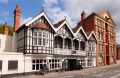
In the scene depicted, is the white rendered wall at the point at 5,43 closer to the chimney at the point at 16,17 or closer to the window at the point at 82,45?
the chimney at the point at 16,17

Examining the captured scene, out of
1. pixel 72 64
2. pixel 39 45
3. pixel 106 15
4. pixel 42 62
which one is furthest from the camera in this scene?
pixel 106 15

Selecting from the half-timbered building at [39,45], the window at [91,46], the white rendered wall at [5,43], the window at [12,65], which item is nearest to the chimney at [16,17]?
the half-timbered building at [39,45]

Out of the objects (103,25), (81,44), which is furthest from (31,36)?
(103,25)

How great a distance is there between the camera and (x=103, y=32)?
107 ft

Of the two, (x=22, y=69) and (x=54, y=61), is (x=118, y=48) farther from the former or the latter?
(x=22, y=69)

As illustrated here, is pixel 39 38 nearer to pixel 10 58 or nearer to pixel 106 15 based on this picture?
pixel 10 58

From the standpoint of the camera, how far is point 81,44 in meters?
26.3

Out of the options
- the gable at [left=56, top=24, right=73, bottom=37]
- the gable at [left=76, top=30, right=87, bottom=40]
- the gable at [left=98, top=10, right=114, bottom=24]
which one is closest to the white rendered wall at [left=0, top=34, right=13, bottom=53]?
the gable at [left=56, top=24, right=73, bottom=37]

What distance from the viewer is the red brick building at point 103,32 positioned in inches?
1195

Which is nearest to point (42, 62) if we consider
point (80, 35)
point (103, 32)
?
point (80, 35)

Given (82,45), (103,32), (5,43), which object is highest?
(103,32)

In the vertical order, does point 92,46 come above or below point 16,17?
below

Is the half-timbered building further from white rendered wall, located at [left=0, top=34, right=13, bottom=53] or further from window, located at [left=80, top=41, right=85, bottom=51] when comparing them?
window, located at [left=80, top=41, right=85, bottom=51]

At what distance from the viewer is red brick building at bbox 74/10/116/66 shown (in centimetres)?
3036
